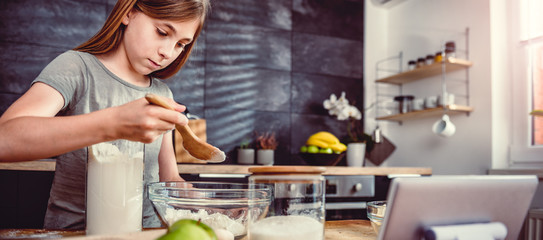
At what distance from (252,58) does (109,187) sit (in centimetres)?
232

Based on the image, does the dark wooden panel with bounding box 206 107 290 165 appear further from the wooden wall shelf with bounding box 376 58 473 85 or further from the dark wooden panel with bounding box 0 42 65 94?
the dark wooden panel with bounding box 0 42 65 94

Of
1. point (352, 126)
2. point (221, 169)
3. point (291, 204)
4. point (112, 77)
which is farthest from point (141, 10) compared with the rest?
point (352, 126)

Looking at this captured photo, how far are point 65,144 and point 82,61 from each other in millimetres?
430

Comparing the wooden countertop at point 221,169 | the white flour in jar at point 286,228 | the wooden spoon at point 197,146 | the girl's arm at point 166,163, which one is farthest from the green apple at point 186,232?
the wooden countertop at point 221,169

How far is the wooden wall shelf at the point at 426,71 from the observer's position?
104 inches

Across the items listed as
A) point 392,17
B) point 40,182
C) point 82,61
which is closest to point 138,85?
point 82,61

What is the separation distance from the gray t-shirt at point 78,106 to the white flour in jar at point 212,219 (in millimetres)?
368

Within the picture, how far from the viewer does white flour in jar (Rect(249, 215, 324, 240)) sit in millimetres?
661

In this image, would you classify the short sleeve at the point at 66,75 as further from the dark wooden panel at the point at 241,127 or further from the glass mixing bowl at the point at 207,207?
the dark wooden panel at the point at 241,127

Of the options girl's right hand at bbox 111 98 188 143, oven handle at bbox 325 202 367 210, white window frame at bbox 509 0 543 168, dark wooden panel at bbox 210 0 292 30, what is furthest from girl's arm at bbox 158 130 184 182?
white window frame at bbox 509 0 543 168

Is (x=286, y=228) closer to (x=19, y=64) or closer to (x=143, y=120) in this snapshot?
(x=143, y=120)

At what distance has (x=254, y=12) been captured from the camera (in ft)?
9.98

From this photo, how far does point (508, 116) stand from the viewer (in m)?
2.54

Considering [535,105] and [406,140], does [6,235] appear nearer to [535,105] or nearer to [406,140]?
[535,105]
